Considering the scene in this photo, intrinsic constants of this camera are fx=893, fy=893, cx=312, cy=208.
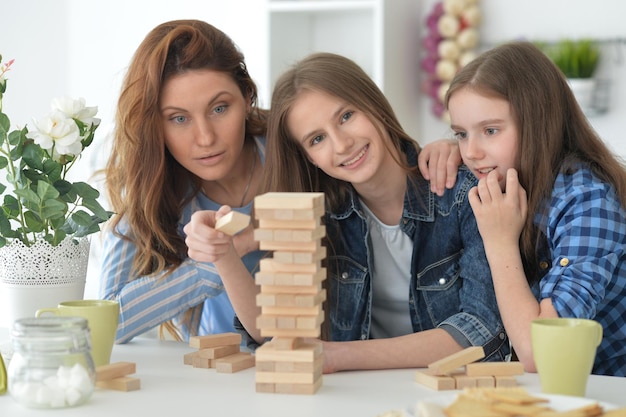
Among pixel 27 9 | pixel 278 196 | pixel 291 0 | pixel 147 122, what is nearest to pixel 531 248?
pixel 278 196

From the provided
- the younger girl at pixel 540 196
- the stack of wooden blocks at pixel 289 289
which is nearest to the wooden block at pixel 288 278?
the stack of wooden blocks at pixel 289 289

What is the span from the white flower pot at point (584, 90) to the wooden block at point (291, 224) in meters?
2.26

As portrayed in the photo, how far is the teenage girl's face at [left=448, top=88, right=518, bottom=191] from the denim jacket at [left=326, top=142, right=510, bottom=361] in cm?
7

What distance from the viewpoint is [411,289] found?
1.81 metres

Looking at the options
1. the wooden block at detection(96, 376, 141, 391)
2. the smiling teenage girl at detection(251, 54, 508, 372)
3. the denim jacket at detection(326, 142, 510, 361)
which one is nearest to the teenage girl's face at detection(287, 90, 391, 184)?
the smiling teenage girl at detection(251, 54, 508, 372)

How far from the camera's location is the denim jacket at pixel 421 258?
1778 millimetres

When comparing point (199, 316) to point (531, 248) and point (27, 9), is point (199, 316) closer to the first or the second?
point (531, 248)

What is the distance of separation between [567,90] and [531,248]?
344 mm

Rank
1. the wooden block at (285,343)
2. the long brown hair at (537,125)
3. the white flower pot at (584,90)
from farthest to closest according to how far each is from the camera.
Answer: the white flower pot at (584,90)
the long brown hair at (537,125)
the wooden block at (285,343)

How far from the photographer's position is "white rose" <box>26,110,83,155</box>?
1471 millimetres

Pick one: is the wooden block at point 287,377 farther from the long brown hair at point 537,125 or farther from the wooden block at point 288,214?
the long brown hair at point 537,125

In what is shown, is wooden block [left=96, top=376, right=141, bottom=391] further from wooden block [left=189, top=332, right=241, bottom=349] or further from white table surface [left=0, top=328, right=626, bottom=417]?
wooden block [left=189, top=332, right=241, bottom=349]

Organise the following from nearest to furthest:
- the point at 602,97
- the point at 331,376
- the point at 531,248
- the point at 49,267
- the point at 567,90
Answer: the point at 331,376 < the point at 49,267 < the point at 531,248 < the point at 567,90 < the point at 602,97

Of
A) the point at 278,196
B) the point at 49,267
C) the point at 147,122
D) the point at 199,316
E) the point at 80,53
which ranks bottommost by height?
the point at 199,316
